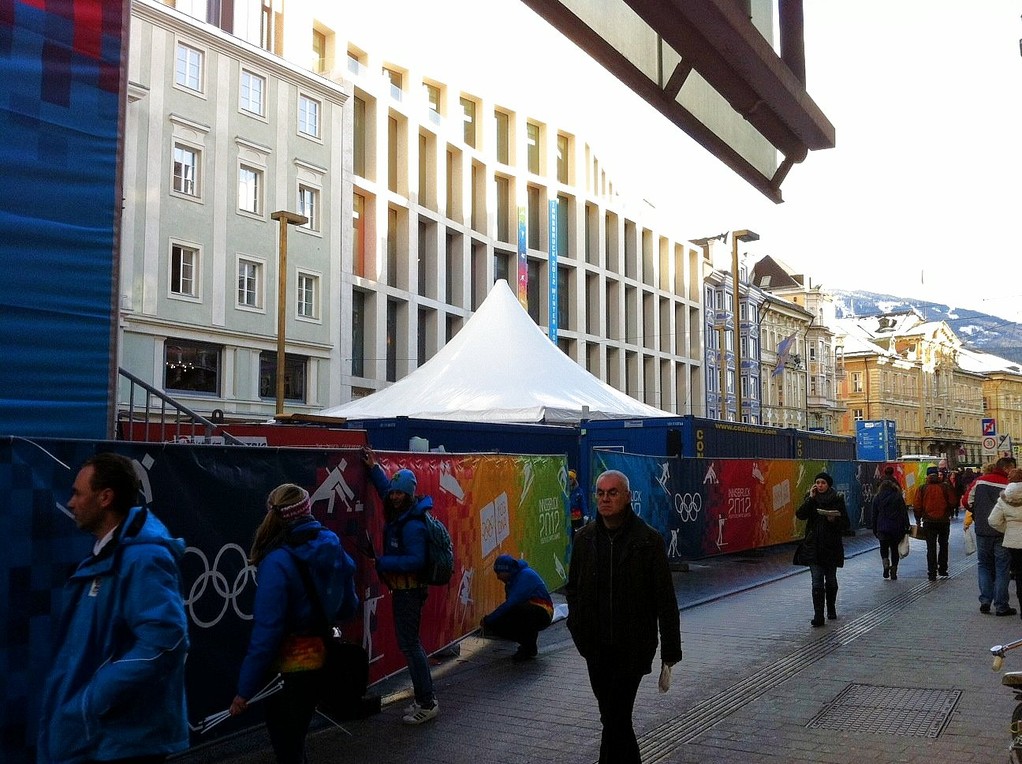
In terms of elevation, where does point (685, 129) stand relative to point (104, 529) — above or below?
above

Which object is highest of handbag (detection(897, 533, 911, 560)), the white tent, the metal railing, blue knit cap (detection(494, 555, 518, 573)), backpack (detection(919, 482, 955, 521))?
the white tent

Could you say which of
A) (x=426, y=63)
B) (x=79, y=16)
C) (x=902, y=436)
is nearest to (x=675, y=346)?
(x=426, y=63)

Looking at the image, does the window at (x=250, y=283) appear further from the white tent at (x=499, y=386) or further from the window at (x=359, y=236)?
the white tent at (x=499, y=386)

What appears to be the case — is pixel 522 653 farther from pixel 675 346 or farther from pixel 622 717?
pixel 675 346

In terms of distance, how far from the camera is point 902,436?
101 metres

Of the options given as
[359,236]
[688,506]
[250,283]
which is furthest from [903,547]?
[359,236]

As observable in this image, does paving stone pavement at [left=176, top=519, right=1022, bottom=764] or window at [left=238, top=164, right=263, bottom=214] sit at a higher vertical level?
window at [left=238, top=164, right=263, bottom=214]

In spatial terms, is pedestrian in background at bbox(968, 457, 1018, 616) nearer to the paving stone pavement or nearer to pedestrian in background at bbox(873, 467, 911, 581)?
the paving stone pavement

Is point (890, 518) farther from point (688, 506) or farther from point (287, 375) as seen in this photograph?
point (287, 375)

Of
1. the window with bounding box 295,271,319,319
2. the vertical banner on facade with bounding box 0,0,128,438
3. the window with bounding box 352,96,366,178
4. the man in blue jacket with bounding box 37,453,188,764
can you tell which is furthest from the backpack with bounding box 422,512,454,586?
the window with bounding box 352,96,366,178

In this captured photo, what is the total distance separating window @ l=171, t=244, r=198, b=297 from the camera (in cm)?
3225

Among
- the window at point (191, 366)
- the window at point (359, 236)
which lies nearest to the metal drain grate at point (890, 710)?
the window at point (191, 366)

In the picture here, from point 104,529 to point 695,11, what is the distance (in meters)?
2.53

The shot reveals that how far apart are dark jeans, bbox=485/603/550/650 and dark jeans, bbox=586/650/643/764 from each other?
436 centimetres
